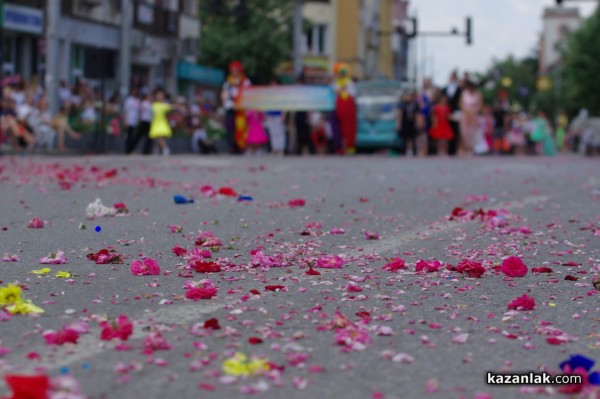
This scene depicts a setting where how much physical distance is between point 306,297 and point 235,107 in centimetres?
2687

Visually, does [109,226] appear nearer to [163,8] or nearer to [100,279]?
[100,279]

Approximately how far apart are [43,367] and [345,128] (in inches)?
1285

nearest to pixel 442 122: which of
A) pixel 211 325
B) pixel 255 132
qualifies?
pixel 255 132

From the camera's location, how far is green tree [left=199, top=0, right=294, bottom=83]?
60.1 metres

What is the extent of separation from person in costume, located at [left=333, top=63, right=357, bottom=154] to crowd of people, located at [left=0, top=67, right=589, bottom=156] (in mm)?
28

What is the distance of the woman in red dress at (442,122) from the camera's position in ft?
108

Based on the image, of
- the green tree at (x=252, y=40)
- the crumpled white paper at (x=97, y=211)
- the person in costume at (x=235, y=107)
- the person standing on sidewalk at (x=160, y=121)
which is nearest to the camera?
the crumpled white paper at (x=97, y=211)

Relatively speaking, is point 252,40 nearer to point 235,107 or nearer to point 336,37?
point 336,37

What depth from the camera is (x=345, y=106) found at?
36.0 metres

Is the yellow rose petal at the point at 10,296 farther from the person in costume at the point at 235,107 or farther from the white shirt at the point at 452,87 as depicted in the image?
the white shirt at the point at 452,87

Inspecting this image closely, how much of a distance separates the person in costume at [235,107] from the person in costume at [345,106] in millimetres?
2729

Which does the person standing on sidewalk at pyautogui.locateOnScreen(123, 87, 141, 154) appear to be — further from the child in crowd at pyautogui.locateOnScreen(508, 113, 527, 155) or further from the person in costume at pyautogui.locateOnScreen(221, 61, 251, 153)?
the child in crowd at pyautogui.locateOnScreen(508, 113, 527, 155)

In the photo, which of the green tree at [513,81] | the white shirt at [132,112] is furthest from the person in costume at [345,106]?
the green tree at [513,81]

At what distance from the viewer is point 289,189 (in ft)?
49.3
